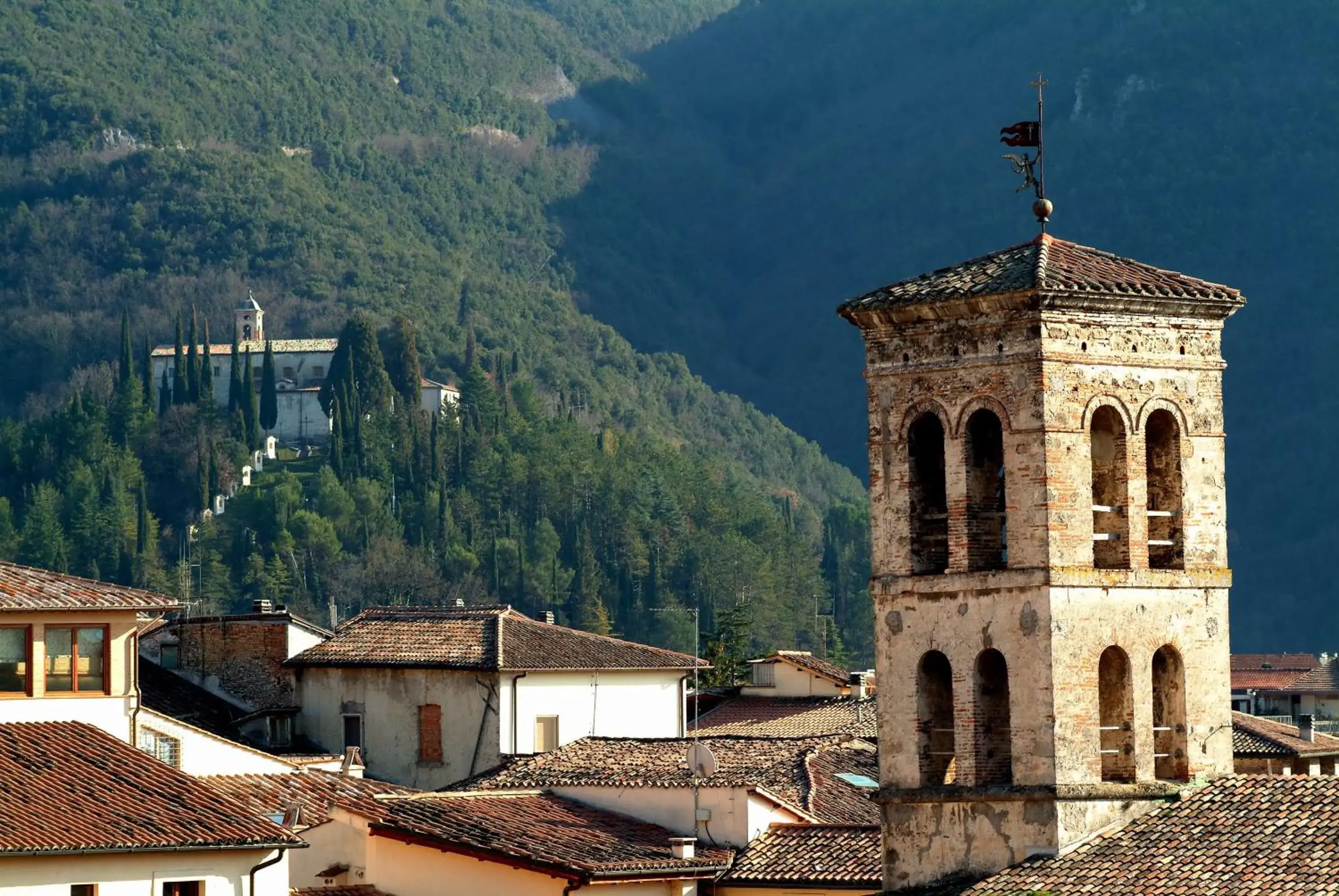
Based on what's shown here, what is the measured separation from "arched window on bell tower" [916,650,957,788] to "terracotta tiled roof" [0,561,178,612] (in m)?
14.1

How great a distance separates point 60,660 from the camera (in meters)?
43.7

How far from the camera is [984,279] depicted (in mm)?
32031

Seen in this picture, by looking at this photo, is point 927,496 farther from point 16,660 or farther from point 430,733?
point 430,733

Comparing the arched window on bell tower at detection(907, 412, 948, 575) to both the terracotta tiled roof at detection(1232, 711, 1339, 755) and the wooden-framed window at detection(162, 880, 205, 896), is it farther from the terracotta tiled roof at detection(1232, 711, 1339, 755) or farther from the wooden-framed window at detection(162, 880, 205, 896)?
the terracotta tiled roof at detection(1232, 711, 1339, 755)

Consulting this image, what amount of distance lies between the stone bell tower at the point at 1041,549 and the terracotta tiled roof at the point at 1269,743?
2208 centimetres

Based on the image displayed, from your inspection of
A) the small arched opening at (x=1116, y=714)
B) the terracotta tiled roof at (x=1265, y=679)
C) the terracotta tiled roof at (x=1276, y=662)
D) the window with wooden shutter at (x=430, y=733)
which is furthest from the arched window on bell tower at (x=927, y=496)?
the terracotta tiled roof at (x=1276, y=662)

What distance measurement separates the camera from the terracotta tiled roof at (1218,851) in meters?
28.5

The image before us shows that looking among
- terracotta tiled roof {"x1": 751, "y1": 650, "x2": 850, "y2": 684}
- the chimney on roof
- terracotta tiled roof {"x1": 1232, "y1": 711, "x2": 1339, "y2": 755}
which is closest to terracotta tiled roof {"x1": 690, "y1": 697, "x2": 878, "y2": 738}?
terracotta tiled roof {"x1": 751, "y1": 650, "x2": 850, "y2": 684}

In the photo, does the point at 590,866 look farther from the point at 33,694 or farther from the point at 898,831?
the point at 33,694

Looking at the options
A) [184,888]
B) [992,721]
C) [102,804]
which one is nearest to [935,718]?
[992,721]

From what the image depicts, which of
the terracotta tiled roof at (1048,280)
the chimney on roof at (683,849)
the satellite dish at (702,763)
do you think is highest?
the terracotta tiled roof at (1048,280)

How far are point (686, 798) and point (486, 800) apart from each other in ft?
9.05

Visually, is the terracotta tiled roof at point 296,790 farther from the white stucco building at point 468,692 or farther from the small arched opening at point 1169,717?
the small arched opening at point 1169,717

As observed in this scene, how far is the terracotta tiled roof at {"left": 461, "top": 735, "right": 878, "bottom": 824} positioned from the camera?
43.5 meters
